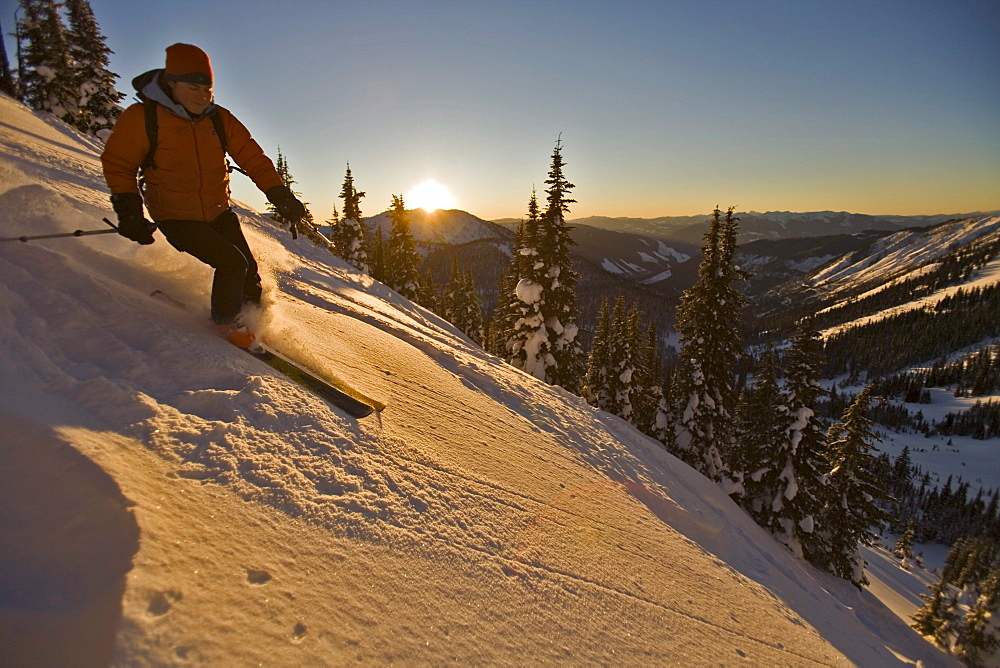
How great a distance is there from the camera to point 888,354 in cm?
15638

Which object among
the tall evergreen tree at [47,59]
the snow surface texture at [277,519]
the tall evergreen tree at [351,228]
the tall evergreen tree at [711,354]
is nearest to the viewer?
the snow surface texture at [277,519]

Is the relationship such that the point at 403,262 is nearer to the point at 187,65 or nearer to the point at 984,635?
the point at 187,65

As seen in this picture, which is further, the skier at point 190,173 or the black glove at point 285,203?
the black glove at point 285,203

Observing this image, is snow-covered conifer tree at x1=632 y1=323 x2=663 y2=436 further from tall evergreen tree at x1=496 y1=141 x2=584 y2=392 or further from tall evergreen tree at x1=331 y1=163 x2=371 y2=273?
tall evergreen tree at x1=331 y1=163 x2=371 y2=273

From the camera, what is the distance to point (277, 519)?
2.13 meters

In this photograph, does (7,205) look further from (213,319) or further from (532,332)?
(532,332)

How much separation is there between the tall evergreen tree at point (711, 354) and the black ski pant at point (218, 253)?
769 inches

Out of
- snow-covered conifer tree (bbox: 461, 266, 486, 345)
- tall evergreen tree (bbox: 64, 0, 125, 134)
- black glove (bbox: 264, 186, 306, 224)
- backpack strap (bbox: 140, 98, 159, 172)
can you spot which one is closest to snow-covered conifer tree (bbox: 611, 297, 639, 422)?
snow-covered conifer tree (bbox: 461, 266, 486, 345)

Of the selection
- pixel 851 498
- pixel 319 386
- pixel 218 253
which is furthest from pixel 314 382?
pixel 851 498

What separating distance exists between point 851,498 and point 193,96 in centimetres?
2612

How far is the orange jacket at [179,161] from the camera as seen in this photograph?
314 cm

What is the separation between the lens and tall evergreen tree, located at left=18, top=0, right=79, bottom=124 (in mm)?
26156

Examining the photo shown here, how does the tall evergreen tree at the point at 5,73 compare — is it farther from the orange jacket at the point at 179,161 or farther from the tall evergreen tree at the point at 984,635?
the tall evergreen tree at the point at 984,635

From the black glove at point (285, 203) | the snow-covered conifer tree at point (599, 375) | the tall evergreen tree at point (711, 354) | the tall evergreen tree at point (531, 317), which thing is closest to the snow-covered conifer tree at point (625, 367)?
the snow-covered conifer tree at point (599, 375)
